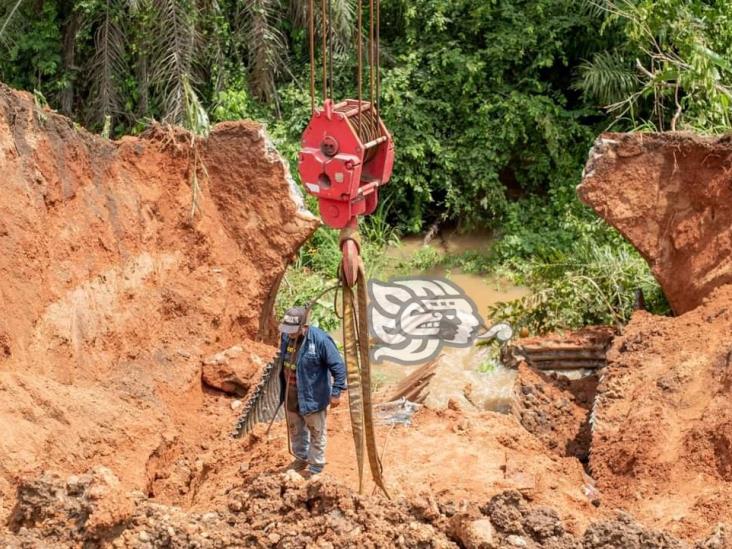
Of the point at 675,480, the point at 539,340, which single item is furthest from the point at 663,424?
the point at 539,340

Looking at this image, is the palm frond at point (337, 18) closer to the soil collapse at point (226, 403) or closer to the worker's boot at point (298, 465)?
the soil collapse at point (226, 403)

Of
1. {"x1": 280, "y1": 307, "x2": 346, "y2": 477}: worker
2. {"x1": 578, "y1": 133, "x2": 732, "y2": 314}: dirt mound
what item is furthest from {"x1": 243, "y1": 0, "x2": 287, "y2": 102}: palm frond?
{"x1": 280, "y1": 307, "x2": 346, "y2": 477}: worker

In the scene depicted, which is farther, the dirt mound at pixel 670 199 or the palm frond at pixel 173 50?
the palm frond at pixel 173 50

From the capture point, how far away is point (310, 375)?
6699 millimetres

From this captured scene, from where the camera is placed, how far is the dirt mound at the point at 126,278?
708cm

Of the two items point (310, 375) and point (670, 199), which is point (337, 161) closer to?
point (310, 375)

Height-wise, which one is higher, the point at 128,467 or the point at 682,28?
the point at 682,28

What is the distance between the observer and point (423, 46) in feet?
47.4

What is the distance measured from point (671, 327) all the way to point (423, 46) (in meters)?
7.07

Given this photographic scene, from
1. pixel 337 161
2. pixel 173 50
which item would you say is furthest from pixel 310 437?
pixel 173 50

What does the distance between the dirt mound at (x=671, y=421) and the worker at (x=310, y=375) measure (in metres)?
2.14

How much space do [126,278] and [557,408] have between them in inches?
153

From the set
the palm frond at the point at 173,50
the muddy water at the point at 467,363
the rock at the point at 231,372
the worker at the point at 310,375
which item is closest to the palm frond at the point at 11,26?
the palm frond at the point at 173,50

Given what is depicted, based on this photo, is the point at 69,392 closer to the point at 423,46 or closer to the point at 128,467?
the point at 128,467
